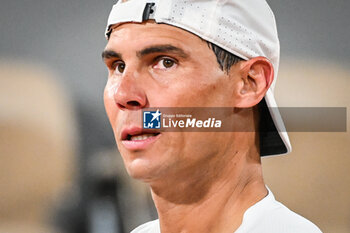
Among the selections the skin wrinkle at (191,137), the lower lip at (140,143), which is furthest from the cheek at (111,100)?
the lower lip at (140,143)

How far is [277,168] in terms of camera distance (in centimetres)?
187

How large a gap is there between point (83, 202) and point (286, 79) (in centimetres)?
97

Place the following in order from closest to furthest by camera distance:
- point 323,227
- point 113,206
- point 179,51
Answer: point 179,51 < point 323,227 < point 113,206

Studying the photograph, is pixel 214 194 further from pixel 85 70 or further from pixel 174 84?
pixel 85 70

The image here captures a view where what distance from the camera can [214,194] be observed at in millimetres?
1260

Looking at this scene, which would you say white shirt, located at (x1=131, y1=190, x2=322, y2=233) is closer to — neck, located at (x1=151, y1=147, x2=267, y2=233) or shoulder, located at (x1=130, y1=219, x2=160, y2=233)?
neck, located at (x1=151, y1=147, x2=267, y2=233)

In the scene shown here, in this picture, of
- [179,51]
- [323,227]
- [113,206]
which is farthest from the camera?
[113,206]

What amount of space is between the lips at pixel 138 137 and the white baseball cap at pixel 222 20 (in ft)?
0.90

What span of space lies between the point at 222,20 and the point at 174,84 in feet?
0.70

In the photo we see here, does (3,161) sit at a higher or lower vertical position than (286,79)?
lower

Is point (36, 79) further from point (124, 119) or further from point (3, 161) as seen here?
point (124, 119)

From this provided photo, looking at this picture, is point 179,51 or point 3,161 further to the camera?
point 3,161

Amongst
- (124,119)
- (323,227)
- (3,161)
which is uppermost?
(124,119)

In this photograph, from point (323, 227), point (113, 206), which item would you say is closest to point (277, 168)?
point (323, 227)
